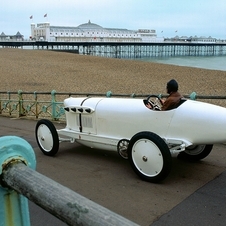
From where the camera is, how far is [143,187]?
177 inches

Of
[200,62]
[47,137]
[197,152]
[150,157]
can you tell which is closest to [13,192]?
[150,157]

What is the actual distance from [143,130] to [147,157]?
0.59m

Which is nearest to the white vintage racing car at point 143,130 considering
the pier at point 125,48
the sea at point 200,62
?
the sea at point 200,62

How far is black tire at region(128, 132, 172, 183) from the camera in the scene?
4.36 meters

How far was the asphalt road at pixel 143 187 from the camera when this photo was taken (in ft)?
12.1

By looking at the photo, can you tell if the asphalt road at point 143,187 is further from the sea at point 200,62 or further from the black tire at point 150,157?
the sea at point 200,62

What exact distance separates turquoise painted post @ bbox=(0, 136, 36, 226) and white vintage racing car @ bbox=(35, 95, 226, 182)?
2.97 meters

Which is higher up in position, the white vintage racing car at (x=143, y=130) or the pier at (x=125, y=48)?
the pier at (x=125, y=48)

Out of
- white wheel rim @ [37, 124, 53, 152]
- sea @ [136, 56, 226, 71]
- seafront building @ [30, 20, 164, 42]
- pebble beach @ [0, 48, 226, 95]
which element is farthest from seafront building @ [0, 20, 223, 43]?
white wheel rim @ [37, 124, 53, 152]

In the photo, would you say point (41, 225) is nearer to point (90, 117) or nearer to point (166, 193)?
point (166, 193)

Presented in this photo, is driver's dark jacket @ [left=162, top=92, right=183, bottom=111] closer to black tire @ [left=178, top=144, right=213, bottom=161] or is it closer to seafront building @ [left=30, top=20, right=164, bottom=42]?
black tire @ [left=178, top=144, right=213, bottom=161]

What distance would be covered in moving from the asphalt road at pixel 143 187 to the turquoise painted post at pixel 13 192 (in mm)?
2198

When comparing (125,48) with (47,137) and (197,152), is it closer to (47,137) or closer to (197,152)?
(47,137)

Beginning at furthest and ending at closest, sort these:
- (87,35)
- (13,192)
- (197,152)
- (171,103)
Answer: (87,35)
(197,152)
(171,103)
(13,192)
